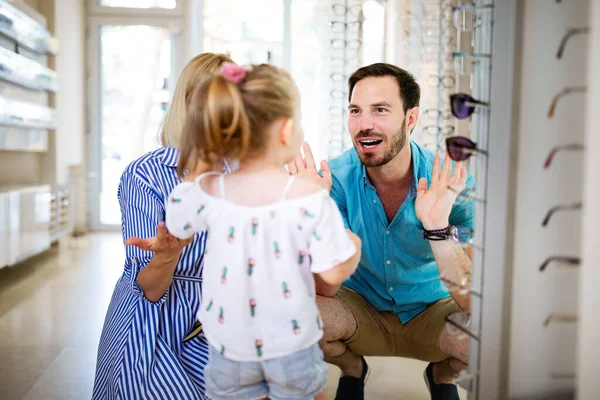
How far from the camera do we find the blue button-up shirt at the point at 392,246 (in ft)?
6.51

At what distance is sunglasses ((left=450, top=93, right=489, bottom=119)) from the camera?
3.33 feet

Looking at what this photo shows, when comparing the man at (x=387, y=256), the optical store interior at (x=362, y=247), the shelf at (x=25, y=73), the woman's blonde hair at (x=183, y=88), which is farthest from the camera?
the shelf at (x=25, y=73)

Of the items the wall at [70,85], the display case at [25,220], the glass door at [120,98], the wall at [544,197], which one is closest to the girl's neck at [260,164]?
the wall at [544,197]

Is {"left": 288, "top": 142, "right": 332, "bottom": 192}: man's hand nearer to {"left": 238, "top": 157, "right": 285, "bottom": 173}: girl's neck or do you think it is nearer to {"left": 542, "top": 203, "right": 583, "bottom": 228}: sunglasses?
{"left": 238, "top": 157, "right": 285, "bottom": 173}: girl's neck

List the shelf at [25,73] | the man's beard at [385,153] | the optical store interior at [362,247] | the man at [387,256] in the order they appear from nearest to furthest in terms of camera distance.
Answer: the optical store interior at [362,247]
the man at [387,256]
the man's beard at [385,153]
the shelf at [25,73]

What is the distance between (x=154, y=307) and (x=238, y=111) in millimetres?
746

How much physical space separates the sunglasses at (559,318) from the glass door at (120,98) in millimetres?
6015

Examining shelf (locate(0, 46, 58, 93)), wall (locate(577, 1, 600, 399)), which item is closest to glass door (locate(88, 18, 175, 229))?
shelf (locate(0, 46, 58, 93))

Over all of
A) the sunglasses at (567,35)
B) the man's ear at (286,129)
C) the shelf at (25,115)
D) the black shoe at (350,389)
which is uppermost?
the shelf at (25,115)

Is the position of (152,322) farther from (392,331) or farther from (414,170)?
(414,170)

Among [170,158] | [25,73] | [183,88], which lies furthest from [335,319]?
[25,73]

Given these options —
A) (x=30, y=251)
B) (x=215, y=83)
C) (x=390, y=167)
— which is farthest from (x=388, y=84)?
(x=30, y=251)

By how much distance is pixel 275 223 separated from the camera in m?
1.11

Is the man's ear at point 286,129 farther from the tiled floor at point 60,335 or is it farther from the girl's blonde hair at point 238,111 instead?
the tiled floor at point 60,335
